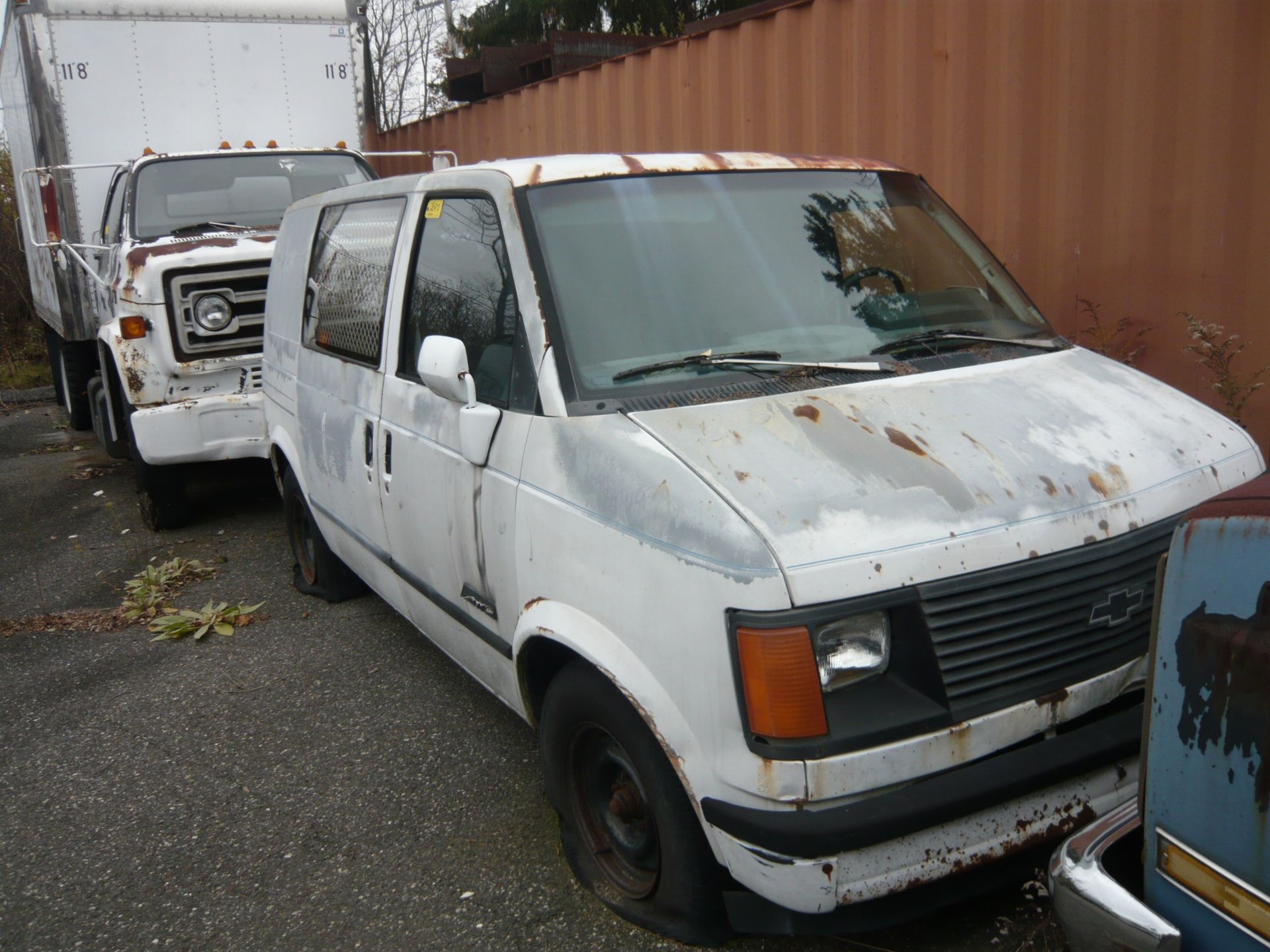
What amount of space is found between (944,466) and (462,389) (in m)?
1.37

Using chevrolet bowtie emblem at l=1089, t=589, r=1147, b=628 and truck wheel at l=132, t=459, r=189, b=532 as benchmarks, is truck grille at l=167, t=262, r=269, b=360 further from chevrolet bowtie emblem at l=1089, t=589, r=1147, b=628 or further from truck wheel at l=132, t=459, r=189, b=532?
chevrolet bowtie emblem at l=1089, t=589, r=1147, b=628

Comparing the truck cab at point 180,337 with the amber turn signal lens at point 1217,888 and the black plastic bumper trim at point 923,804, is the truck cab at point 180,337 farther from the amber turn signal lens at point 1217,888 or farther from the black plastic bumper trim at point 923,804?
the amber turn signal lens at point 1217,888

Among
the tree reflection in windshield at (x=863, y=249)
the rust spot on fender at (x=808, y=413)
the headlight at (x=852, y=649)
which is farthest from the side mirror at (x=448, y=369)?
the headlight at (x=852, y=649)

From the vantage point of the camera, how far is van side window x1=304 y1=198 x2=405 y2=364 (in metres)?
4.00

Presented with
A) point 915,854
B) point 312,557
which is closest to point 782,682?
point 915,854

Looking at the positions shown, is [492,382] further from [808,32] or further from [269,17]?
[269,17]

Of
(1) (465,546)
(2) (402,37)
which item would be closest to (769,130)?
(1) (465,546)

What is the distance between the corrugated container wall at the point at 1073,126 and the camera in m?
4.70

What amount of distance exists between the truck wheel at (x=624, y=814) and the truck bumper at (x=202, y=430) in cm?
416

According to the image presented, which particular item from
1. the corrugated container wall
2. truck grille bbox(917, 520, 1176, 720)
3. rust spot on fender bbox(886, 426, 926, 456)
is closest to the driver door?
rust spot on fender bbox(886, 426, 926, 456)

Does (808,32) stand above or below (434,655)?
above

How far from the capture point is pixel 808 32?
6.59 meters

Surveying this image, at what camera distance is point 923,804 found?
2.25 metres

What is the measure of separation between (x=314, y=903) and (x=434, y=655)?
1.79 m
